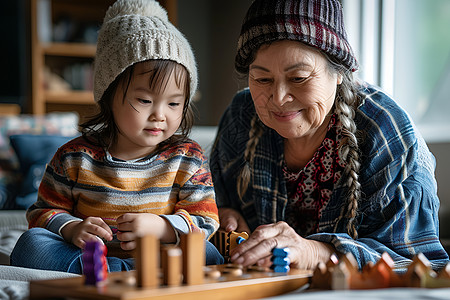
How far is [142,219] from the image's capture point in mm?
1210

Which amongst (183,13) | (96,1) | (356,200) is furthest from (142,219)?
(96,1)

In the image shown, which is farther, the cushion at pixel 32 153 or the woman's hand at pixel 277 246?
the cushion at pixel 32 153

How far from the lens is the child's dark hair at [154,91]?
1.35 meters

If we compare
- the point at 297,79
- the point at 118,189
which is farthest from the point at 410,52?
the point at 118,189

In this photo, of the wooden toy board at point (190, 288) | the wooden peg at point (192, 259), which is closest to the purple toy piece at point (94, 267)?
the wooden toy board at point (190, 288)

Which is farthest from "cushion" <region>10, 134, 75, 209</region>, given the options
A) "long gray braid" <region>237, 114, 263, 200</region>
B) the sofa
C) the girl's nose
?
the girl's nose

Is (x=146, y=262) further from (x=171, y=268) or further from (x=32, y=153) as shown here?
(x=32, y=153)

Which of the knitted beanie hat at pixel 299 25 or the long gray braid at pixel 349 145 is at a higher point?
the knitted beanie hat at pixel 299 25

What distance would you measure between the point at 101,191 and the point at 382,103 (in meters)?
0.75

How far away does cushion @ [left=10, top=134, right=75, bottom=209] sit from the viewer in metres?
2.44

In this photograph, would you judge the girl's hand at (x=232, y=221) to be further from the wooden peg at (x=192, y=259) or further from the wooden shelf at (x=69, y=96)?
the wooden shelf at (x=69, y=96)

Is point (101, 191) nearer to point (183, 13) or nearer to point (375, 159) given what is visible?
point (375, 159)

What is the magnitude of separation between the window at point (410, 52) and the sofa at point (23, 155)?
3.15ft

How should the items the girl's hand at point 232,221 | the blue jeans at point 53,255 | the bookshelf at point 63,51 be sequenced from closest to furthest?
the blue jeans at point 53,255
the girl's hand at point 232,221
the bookshelf at point 63,51
